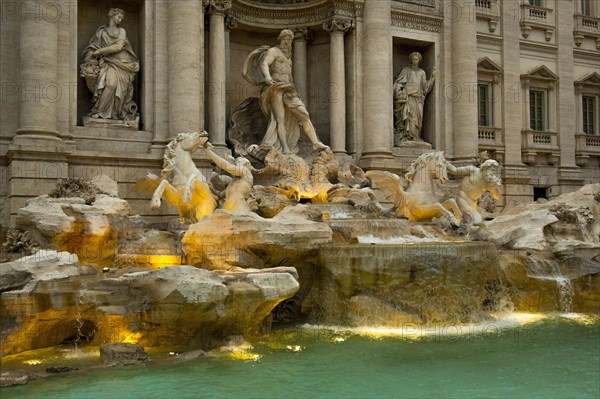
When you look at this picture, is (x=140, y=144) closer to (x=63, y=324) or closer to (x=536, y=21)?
(x=63, y=324)

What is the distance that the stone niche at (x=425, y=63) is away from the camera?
17.8 m

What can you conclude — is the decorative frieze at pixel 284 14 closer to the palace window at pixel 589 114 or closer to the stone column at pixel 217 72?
the stone column at pixel 217 72

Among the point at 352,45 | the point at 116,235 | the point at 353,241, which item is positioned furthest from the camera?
the point at 352,45

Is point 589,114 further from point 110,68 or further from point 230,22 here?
point 110,68

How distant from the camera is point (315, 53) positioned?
687 inches

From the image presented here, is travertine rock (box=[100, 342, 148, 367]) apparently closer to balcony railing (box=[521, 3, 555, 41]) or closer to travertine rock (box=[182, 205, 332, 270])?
travertine rock (box=[182, 205, 332, 270])

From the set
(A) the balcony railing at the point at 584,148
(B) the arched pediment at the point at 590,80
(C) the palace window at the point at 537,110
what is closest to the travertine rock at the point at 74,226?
(C) the palace window at the point at 537,110

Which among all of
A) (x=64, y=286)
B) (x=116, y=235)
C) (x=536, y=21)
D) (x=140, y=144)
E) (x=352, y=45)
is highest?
(x=536, y=21)

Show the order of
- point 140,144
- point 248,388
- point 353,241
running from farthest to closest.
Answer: point 140,144 < point 353,241 < point 248,388

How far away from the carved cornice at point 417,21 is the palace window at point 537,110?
4481 mm

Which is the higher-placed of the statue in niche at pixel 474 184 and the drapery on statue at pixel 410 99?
the drapery on statue at pixel 410 99

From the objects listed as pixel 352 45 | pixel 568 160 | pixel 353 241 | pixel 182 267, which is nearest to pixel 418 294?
pixel 353 241

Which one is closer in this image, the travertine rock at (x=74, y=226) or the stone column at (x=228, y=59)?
the travertine rock at (x=74, y=226)

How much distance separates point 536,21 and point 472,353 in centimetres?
1515
